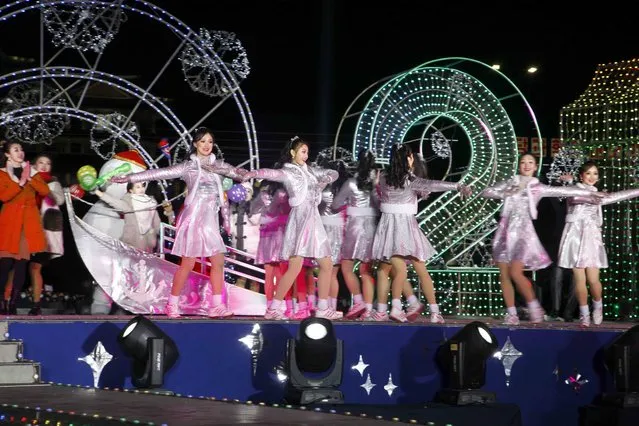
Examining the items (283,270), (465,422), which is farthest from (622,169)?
(465,422)

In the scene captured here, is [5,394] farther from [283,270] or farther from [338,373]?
[283,270]

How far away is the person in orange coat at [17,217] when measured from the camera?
336 inches

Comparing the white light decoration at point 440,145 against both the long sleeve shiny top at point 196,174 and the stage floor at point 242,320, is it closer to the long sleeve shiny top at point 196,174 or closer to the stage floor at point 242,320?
the stage floor at point 242,320

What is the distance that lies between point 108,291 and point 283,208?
1.75 metres

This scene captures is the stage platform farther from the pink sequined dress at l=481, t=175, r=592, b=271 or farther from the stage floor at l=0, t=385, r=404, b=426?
the stage floor at l=0, t=385, r=404, b=426

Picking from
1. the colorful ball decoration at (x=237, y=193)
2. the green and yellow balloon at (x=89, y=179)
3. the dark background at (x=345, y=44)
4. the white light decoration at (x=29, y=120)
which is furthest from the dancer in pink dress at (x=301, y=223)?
the dark background at (x=345, y=44)

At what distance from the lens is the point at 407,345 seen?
8.23m

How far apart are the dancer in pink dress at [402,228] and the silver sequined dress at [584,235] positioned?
48.4 inches

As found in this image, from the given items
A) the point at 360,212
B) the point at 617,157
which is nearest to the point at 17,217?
the point at 360,212

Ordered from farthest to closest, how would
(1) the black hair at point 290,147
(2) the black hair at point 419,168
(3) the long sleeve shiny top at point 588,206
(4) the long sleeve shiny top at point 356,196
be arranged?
(4) the long sleeve shiny top at point 356,196 < (3) the long sleeve shiny top at point 588,206 < (2) the black hair at point 419,168 < (1) the black hair at point 290,147

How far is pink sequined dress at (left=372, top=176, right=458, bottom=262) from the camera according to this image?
8938 mm

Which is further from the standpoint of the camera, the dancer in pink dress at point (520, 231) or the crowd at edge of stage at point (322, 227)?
the dancer in pink dress at point (520, 231)

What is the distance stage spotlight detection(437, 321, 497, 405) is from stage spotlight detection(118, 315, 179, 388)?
7.07ft


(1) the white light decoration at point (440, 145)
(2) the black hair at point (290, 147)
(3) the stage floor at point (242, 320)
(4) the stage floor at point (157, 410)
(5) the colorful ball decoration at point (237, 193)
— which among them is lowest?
(4) the stage floor at point (157, 410)
